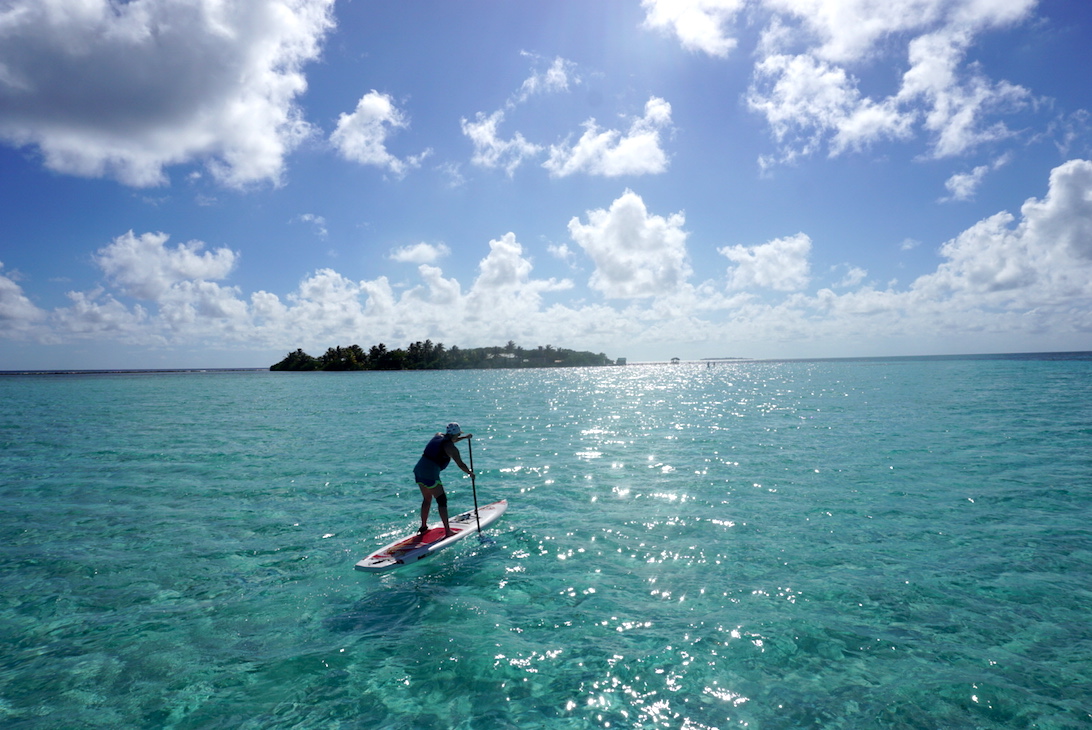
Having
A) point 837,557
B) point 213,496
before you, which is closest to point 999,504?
point 837,557

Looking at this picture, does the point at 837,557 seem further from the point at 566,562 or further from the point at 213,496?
the point at 213,496

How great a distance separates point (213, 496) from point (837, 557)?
2180 centimetres

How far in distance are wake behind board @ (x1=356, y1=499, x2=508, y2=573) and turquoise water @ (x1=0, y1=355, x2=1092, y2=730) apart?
404 mm

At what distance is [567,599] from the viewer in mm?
11328

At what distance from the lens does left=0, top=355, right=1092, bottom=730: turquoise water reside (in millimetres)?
7957

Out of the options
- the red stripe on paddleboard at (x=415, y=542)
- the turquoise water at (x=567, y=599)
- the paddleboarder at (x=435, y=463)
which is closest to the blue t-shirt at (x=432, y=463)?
the paddleboarder at (x=435, y=463)

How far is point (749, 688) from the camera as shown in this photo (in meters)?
8.20

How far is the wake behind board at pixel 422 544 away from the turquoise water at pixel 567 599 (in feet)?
1.32

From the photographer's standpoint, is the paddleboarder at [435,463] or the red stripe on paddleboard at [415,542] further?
the paddleboarder at [435,463]

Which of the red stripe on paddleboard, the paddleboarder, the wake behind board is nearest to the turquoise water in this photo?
the wake behind board

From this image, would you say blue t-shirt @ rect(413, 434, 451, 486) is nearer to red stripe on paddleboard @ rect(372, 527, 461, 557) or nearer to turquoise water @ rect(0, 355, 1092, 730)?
red stripe on paddleboard @ rect(372, 527, 461, 557)

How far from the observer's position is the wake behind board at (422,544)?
12.7 meters

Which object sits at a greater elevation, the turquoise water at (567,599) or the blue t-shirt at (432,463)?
the blue t-shirt at (432,463)

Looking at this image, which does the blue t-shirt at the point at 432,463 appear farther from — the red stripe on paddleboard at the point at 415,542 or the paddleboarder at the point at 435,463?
the red stripe on paddleboard at the point at 415,542
